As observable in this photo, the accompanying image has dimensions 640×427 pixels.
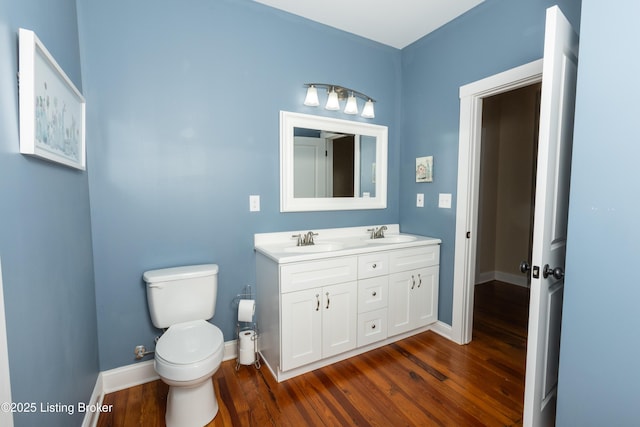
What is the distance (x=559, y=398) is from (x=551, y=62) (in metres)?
1.42

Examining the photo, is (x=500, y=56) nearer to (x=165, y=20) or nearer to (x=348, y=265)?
(x=348, y=265)

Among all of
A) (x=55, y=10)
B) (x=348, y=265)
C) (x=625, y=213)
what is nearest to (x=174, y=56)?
(x=55, y=10)

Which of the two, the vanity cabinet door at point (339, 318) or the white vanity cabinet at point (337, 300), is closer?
the white vanity cabinet at point (337, 300)

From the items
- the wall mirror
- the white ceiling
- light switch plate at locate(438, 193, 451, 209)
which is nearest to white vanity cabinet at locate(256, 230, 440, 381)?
light switch plate at locate(438, 193, 451, 209)

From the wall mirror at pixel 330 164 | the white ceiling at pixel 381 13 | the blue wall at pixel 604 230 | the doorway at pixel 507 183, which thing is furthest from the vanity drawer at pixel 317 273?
the doorway at pixel 507 183

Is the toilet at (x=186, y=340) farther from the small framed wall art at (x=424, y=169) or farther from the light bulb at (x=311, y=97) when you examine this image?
the small framed wall art at (x=424, y=169)

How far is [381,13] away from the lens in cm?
225

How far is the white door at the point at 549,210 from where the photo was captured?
1179mm

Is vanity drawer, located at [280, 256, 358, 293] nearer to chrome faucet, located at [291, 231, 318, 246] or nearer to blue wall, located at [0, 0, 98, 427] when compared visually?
chrome faucet, located at [291, 231, 318, 246]

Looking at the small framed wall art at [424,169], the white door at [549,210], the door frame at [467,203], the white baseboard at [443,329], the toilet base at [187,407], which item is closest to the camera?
the white door at [549,210]

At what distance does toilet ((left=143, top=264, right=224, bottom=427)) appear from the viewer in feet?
4.60

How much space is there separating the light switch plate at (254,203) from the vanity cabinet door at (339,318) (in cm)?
81

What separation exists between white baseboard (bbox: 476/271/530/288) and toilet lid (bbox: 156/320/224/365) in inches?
140

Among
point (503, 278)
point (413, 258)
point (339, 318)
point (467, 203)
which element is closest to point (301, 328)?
point (339, 318)
